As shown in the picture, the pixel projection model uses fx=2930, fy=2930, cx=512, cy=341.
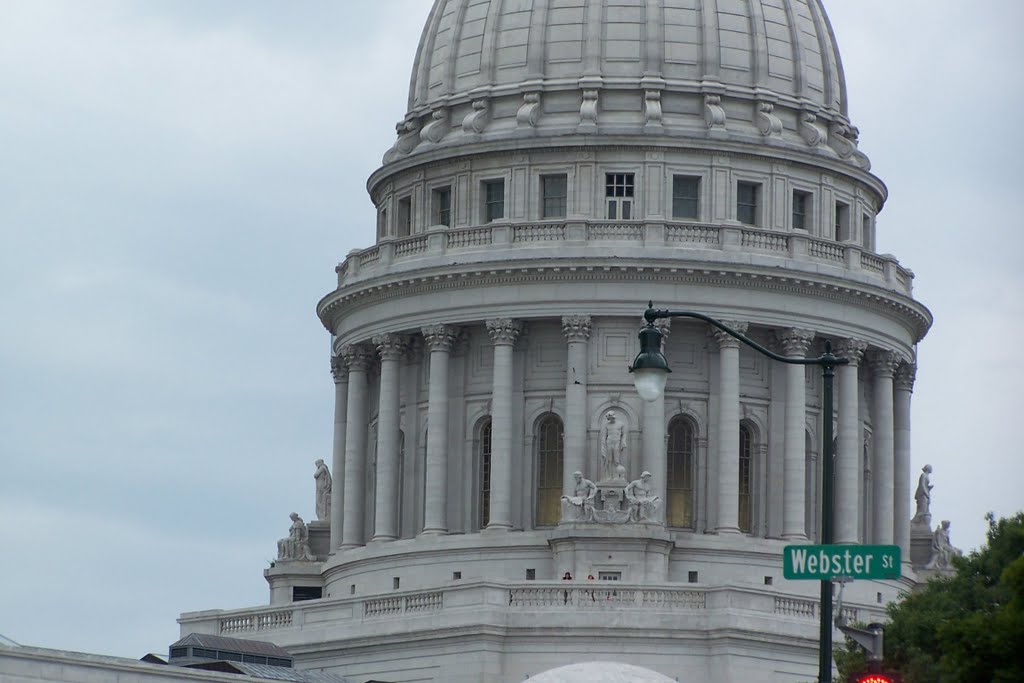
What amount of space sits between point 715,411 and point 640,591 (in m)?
13.4

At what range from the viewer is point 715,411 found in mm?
99188

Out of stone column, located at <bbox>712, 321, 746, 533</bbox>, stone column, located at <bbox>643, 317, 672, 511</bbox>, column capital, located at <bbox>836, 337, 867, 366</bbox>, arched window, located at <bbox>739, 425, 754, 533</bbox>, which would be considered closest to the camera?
stone column, located at <bbox>643, 317, 672, 511</bbox>

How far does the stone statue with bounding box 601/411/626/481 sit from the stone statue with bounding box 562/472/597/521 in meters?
0.89

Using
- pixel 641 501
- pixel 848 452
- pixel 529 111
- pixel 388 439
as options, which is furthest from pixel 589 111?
pixel 641 501

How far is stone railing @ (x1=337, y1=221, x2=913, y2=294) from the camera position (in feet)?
325

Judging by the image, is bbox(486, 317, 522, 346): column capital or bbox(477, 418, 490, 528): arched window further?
bbox(477, 418, 490, 528): arched window

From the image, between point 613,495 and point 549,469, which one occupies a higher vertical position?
point 549,469

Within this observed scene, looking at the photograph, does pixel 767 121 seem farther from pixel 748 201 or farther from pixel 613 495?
pixel 613 495

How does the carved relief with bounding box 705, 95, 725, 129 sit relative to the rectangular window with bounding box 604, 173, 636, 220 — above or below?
above

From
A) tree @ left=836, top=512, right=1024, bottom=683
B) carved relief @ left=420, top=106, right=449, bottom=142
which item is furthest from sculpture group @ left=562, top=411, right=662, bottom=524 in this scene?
tree @ left=836, top=512, right=1024, bottom=683

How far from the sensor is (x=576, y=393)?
3861 inches

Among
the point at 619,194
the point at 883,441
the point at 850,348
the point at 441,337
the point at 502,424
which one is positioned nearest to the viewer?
the point at 502,424

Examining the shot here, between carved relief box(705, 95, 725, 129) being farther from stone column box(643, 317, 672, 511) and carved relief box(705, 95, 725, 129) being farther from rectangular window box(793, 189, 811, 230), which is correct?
stone column box(643, 317, 672, 511)

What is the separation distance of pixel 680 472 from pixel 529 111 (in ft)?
44.8
